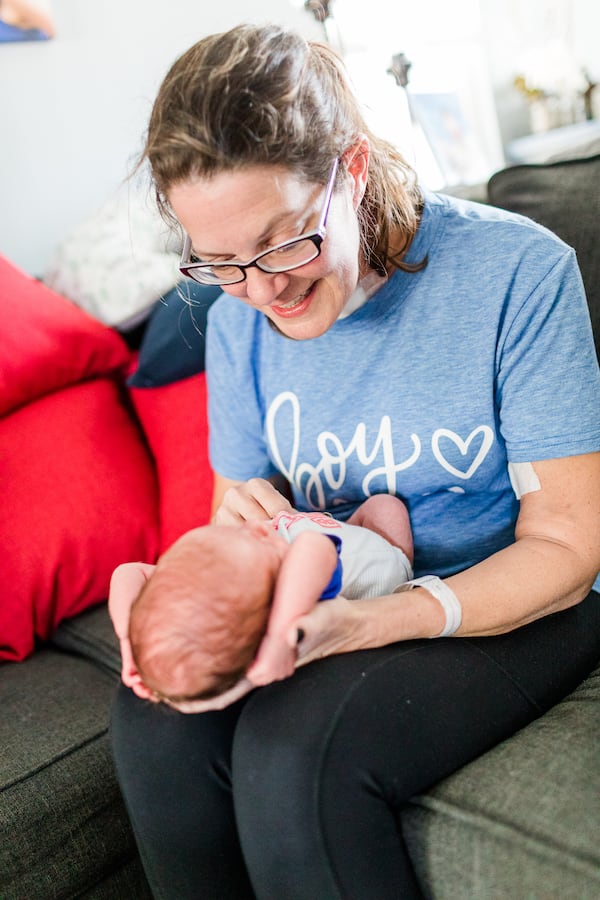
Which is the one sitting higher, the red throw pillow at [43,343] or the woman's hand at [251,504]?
the red throw pillow at [43,343]

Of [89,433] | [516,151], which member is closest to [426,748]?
[89,433]

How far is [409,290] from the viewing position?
1211 millimetres

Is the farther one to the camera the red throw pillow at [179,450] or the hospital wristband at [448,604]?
the red throw pillow at [179,450]

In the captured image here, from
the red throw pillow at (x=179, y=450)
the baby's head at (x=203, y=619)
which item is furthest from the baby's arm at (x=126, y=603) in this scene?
the red throw pillow at (x=179, y=450)

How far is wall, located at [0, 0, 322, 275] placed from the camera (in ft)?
7.57

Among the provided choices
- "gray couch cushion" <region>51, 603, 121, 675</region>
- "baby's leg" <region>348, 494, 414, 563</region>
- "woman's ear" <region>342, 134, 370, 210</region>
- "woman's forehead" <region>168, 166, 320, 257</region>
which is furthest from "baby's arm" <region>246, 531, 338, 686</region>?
"gray couch cushion" <region>51, 603, 121, 675</region>

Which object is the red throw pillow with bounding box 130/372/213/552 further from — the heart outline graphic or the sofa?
the heart outline graphic

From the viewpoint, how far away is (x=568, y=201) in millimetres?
1457

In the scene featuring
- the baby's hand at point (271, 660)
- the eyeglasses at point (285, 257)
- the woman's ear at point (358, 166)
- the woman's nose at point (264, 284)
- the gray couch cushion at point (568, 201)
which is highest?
the woman's ear at point (358, 166)

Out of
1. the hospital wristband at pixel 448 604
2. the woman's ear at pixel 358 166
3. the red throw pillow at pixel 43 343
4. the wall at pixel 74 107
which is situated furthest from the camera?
the wall at pixel 74 107

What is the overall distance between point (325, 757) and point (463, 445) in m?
0.48

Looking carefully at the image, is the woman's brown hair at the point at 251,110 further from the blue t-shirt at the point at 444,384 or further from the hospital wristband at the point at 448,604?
the hospital wristband at the point at 448,604

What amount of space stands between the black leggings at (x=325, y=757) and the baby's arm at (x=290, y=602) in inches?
2.4

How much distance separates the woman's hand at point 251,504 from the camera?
1.22 m
